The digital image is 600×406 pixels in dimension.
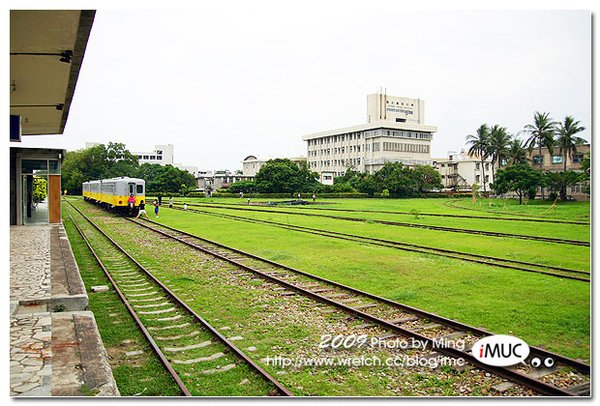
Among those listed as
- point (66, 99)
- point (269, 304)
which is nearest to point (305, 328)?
point (269, 304)

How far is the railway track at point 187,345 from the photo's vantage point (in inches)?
217

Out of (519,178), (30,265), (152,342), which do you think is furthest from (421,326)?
(30,265)

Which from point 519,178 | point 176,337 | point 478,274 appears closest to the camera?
point 176,337

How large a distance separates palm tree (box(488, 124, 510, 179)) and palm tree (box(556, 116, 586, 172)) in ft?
2.55

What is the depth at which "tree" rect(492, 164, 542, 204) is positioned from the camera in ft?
31.1

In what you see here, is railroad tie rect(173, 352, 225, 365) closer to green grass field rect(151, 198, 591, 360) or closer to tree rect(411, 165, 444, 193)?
green grass field rect(151, 198, 591, 360)

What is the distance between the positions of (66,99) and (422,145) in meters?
7.29

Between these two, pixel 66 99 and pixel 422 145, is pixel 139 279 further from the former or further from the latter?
pixel 422 145

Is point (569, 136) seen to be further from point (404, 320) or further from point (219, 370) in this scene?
point (219, 370)

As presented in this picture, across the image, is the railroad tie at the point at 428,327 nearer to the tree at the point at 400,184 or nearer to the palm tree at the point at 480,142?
the palm tree at the point at 480,142

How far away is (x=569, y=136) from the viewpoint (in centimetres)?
681

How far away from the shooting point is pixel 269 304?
29.6ft

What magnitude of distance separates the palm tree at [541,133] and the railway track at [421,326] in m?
2.84

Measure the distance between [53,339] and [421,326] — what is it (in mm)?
4877
